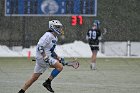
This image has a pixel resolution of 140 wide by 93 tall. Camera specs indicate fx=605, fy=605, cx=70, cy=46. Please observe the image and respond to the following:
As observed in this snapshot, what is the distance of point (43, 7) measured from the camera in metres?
34.5

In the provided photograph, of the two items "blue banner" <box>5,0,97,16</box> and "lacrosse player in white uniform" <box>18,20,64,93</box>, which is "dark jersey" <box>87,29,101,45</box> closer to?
"lacrosse player in white uniform" <box>18,20,64,93</box>

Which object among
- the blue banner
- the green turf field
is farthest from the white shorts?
the blue banner

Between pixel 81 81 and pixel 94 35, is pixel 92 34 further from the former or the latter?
pixel 81 81

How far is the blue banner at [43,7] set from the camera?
112 ft

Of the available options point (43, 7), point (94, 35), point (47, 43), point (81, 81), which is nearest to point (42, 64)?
point (47, 43)

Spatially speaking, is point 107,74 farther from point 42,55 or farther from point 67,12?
point 67,12

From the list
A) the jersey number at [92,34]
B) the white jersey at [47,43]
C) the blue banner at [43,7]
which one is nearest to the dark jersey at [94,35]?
the jersey number at [92,34]

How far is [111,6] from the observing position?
38812 mm

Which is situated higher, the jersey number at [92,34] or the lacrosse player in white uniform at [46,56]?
the lacrosse player in white uniform at [46,56]

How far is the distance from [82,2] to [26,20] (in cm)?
357

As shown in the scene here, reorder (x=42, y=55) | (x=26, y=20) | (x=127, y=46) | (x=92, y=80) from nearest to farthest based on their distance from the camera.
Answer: (x=42, y=55)
(x=92, y=80)
(x=127, y=46)
(x=26, y=20)

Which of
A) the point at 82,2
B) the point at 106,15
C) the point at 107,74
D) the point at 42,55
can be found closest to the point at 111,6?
the point at 106,15

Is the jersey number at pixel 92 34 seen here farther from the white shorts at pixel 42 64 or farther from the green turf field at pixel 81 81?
the white shorts at pixel 42 64

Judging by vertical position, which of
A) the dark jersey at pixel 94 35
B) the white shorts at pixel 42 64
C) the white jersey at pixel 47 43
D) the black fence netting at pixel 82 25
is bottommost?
the black fence netting at pixel 82 25
